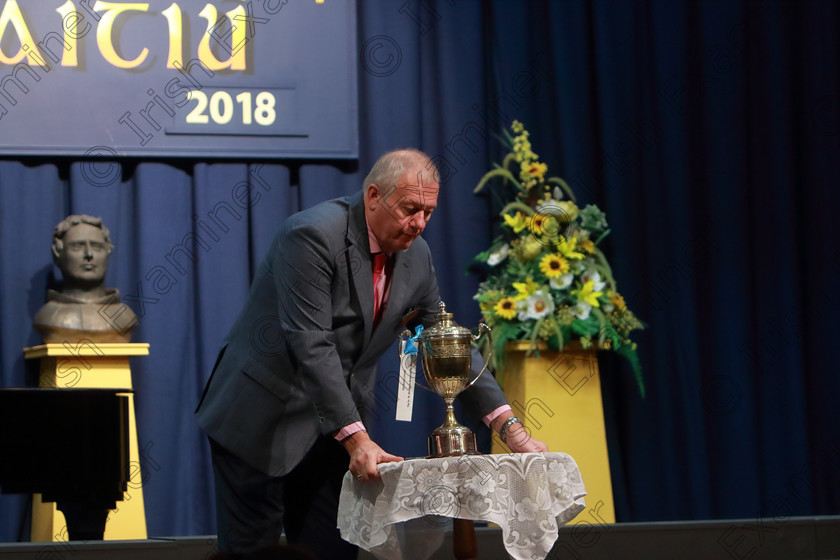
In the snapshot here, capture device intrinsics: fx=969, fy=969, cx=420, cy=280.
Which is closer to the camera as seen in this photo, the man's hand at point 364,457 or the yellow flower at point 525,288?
the man's hand at point 364,457

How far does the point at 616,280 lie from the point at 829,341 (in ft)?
3.56

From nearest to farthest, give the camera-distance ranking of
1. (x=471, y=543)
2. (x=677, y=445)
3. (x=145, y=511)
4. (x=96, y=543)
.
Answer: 1. (x=471, y=543)
2. (x=96, y=543)
3. (x=145, y=511)
4. (x=677, y=445)

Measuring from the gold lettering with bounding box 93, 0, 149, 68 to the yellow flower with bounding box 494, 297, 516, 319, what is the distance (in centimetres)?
196

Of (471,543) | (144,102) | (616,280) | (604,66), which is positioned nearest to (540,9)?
(604,66)

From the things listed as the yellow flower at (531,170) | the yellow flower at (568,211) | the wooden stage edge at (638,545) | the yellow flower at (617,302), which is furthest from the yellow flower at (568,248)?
the wooden stage edge at (638,545)

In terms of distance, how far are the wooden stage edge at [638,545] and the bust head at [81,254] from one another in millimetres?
1233

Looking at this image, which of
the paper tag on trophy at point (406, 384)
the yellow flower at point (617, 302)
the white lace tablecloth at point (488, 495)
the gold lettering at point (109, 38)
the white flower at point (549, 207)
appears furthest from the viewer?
the gold lettering at point (109, 38)

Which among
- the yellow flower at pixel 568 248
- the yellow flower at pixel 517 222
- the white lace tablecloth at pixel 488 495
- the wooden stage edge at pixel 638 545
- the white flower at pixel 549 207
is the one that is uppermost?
the white flower at pixel 549 207

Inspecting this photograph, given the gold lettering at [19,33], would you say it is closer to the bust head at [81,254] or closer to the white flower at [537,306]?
the bust head at [81,254]

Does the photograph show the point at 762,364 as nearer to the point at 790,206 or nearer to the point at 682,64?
the point at 790,206

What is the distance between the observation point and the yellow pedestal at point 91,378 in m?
3.79

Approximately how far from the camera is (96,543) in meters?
2.90

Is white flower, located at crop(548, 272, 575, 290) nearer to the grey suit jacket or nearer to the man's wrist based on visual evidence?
the grey suit jacket

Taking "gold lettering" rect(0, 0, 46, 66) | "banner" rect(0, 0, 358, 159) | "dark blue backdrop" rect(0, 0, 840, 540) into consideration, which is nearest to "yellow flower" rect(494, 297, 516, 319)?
"dark blue backdrop" rect(0, 0, 840, 540)
